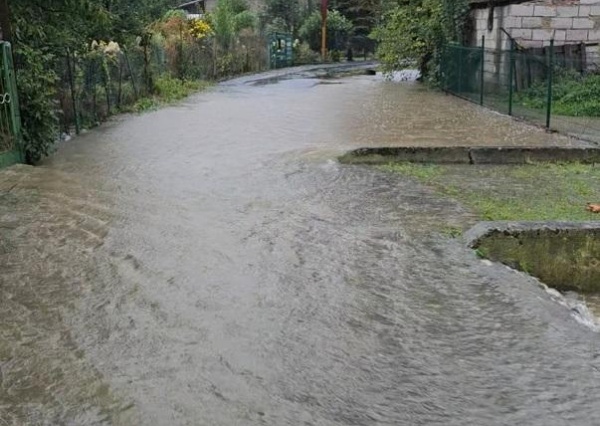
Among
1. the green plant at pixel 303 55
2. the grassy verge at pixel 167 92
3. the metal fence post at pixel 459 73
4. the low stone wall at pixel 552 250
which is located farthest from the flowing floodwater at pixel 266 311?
the green plant at pixel 303 55

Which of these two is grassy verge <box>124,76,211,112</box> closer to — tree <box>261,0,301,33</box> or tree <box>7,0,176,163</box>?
tree <box>7,0,176,163</box>

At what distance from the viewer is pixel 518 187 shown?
9078 mm

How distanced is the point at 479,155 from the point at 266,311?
664 cm

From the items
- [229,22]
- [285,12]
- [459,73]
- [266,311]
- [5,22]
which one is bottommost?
[266,311]

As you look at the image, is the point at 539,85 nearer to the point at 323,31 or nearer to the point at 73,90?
the point at 73,90

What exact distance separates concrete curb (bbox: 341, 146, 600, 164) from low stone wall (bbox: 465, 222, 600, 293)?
4383mm

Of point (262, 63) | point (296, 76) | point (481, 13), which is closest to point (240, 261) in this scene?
point (481, 13)

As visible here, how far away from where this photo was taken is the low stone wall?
646cm

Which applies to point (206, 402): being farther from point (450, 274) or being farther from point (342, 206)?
point (342, 206)

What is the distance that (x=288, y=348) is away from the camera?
4.50 meters

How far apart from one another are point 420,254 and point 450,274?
1.71 feet

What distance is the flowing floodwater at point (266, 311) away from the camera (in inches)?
153

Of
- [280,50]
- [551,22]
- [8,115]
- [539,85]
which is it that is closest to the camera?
[8,115]

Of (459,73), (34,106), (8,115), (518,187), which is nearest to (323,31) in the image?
(459,73)
